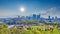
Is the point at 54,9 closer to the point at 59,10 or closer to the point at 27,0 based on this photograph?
the point at 59,10

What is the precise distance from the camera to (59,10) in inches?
85.0

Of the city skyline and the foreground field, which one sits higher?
the city skyline

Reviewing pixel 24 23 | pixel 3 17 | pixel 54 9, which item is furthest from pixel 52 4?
pixel 3 17

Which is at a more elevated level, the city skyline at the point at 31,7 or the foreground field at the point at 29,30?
the city skyline at the point at 31,7

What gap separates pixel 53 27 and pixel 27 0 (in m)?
0.58

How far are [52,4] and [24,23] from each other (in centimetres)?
54

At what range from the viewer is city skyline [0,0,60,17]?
6.98 feet

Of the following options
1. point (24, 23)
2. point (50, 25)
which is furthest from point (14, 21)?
point (50, 25)

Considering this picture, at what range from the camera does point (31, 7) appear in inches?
84.8

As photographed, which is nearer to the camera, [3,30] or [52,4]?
[3,30]

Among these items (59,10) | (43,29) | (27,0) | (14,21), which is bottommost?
(43,29)

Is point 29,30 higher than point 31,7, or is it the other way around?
point 31,7

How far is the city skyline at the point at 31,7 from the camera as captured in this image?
213cm

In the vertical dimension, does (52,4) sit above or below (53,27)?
above
